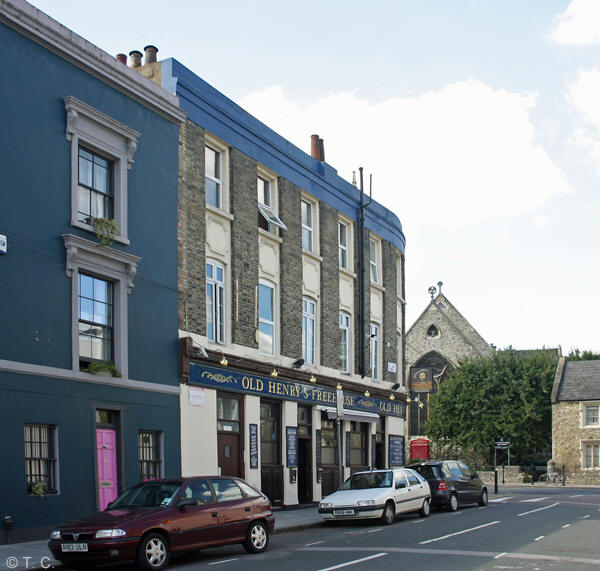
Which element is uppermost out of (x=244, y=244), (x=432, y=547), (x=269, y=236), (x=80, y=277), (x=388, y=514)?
(x=269, y=236)

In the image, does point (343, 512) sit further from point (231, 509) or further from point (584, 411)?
point (584, 411)

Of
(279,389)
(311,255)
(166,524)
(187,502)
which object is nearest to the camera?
(166,524)

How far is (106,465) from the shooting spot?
58.7ft

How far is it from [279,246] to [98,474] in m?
9.94

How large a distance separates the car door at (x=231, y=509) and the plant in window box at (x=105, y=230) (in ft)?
18.7

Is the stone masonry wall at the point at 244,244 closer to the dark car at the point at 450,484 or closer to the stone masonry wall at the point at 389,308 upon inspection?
the dark car at the point at 450,484

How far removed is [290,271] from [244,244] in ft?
9.30

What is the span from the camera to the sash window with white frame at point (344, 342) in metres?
29.4

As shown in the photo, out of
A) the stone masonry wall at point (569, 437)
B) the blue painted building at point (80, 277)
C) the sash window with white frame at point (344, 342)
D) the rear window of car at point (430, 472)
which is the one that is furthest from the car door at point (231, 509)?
the stone masonry wall at point (569, 437)

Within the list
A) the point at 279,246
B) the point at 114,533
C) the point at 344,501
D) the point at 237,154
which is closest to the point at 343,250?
the point at 279,246

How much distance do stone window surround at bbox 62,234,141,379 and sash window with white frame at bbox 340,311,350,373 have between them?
460 inches

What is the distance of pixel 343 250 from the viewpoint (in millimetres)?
29984

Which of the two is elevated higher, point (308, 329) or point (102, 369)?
point (308, 329)

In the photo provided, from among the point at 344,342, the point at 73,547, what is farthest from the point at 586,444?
the point at 73,547
